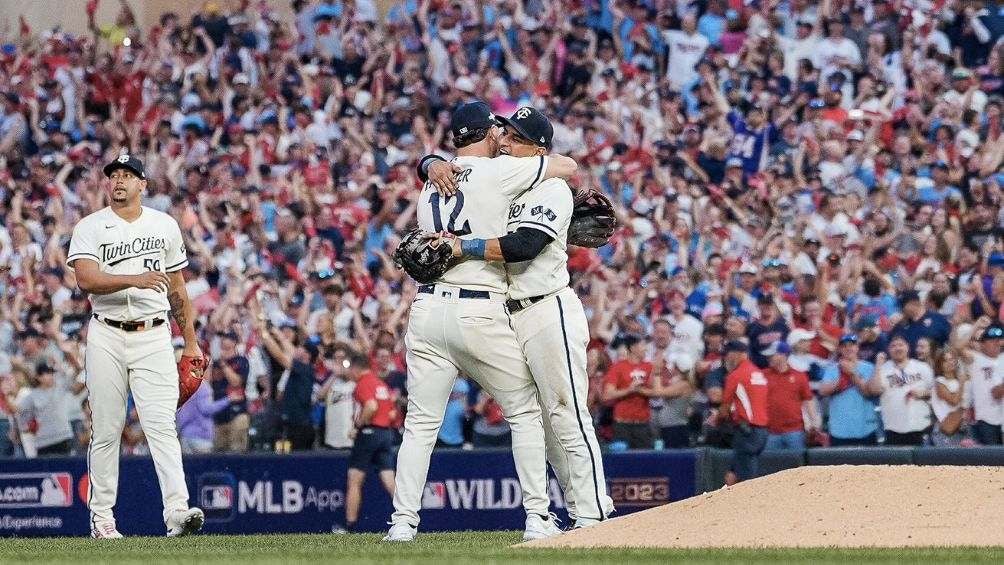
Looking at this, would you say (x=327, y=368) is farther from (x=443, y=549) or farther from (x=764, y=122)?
(x=443, y=549)

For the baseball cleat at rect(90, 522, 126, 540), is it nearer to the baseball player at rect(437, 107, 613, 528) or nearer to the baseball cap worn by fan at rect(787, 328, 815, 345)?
the baseball player at rect(437, 107, 613, 528)

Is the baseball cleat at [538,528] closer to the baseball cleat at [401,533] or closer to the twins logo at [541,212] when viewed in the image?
the baseball cleat at [401,533]

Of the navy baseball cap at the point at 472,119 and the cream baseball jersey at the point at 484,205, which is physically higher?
the navy baseball cap at the point at 472,119

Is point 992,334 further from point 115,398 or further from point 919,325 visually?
point 115,398

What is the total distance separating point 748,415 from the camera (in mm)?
14039

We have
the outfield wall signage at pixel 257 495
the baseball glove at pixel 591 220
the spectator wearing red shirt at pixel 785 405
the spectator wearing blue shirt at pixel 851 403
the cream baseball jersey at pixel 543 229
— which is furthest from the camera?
the outfield wall signage at pixel 257 495

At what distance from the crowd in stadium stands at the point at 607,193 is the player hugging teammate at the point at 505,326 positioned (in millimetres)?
5599

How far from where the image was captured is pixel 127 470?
15.2m

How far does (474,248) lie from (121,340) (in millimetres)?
2647

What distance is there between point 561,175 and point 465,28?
47.5ft

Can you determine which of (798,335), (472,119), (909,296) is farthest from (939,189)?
(472,119)

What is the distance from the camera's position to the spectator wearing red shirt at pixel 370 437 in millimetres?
14719

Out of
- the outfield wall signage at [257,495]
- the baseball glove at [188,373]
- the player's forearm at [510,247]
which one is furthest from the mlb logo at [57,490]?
the player's forearm at [510,247]

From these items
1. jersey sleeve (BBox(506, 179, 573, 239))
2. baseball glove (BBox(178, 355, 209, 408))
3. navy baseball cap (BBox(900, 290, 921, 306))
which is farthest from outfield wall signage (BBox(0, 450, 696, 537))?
jersey sleeve (BBox(506, 179, 573, 239))
